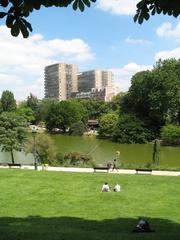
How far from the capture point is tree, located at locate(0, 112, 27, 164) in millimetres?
39188

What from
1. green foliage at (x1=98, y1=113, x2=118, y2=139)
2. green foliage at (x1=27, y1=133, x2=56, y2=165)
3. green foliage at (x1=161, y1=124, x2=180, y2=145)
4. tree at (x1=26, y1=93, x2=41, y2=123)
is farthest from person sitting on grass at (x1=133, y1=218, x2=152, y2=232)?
tree at (x1=26, y1=93, x2=41, y2=123)

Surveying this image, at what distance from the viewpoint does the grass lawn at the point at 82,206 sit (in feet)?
36.4

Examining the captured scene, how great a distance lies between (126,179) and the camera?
24328 mm

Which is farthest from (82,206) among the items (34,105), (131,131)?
(34,105)

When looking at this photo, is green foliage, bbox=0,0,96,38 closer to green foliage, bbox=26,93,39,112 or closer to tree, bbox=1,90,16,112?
tree, bbox=1,90,16,112

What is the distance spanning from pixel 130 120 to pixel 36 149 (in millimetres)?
42938

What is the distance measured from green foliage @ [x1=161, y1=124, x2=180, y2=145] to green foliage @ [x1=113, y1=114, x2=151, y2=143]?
3.79 m

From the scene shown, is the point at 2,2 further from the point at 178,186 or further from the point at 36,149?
the point at 36,149

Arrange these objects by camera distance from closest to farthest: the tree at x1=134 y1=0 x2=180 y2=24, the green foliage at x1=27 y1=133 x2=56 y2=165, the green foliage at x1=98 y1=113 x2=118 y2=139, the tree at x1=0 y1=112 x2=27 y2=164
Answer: the tree at x1=134 y1=0 x2=180 y2=24 < the green foliage at x1=27 y1=133 x2=56 y2=165 < the tree at x1=0 y1=112 x2=27 y2=164 < the green foliage at x1=98 y1=113 x2=118 y2=139

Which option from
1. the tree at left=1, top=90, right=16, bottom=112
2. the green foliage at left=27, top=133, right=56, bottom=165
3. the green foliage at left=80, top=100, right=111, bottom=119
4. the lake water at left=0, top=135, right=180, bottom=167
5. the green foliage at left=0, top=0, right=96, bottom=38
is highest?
the tree at left=1, top=90, right=16, bottom=112

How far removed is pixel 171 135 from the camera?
227 ft

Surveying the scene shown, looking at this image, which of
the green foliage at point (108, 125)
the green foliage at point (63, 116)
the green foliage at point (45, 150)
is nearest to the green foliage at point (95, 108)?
the green foliage at point (63, 116)

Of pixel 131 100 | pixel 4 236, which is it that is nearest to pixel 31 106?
pixel 131 100

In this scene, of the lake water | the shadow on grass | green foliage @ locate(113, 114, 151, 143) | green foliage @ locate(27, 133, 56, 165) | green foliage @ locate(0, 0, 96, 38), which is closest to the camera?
green foliage @ locate(0, 0, 96, 38)
